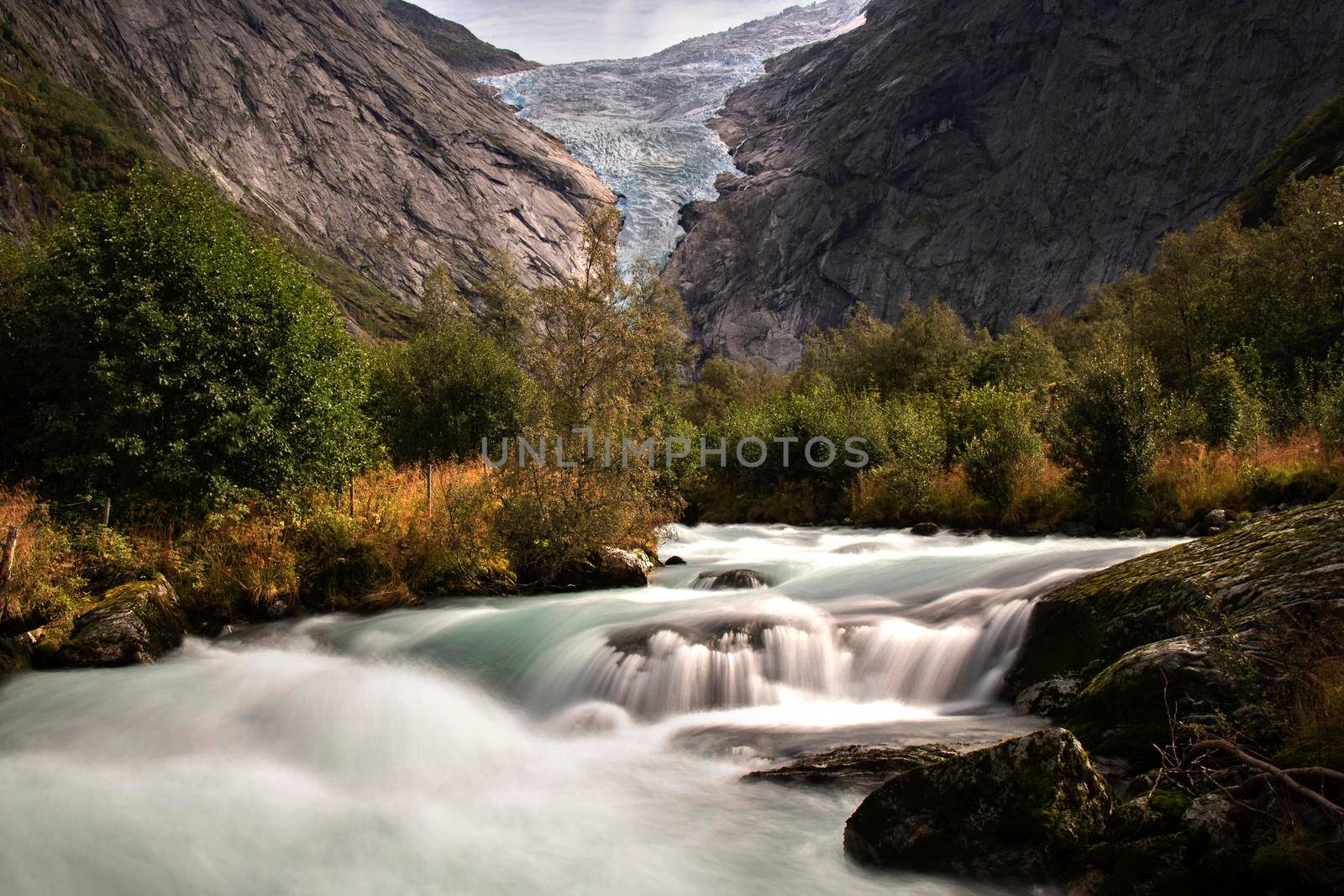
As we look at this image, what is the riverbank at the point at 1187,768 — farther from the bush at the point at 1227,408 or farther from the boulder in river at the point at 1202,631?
the bush at the point at 1227,408

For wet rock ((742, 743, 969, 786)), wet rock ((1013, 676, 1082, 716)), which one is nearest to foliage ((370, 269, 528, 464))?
wet rock ((742, 743, 969, 786))

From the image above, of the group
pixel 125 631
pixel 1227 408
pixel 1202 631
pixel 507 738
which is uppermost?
pixel 1227 408

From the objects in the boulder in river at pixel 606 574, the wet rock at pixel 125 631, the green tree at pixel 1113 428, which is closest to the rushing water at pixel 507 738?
the wet rock at pixel 125 631

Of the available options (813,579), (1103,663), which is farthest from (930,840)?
(813,579)

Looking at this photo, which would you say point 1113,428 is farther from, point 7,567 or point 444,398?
point 444,398

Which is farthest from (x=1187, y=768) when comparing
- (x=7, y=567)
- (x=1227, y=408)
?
(x=1227, y=408)

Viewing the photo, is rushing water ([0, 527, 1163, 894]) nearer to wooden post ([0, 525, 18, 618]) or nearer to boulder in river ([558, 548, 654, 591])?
wooden post ([0, 525, 18, 618])
